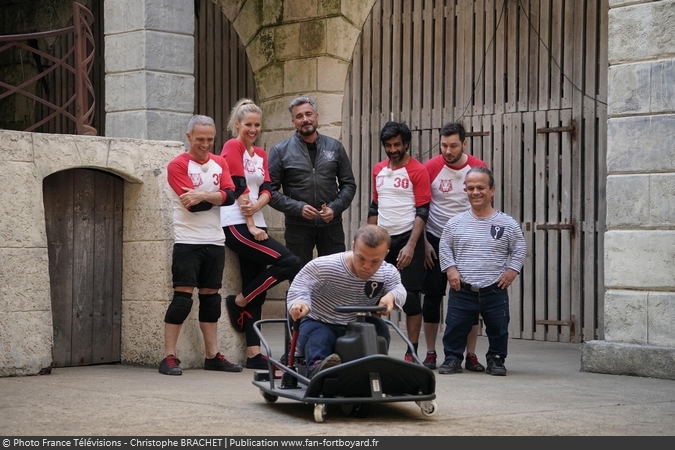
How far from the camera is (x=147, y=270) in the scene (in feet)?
29.1

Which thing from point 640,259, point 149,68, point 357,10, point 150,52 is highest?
point 357,10

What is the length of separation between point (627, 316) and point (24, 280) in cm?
424

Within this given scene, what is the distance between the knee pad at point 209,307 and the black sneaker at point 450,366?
1673mm

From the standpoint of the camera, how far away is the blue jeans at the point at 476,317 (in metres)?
8.46

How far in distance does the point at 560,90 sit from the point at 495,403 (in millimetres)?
4901

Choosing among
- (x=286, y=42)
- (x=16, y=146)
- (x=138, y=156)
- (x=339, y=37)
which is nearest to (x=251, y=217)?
(x=138, y=156)

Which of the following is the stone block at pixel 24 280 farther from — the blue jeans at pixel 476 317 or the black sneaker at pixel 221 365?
the blue jeans at pixel 476 317

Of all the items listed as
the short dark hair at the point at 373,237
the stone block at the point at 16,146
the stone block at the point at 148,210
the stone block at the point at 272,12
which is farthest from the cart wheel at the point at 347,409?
the stone block at the point at 272,12

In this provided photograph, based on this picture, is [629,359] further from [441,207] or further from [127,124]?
[127,124]

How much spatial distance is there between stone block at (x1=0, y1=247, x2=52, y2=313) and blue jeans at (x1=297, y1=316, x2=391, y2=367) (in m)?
2.51

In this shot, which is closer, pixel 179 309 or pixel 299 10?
pixel 179 309

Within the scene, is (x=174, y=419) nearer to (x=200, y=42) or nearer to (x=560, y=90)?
(x=560, y=90)

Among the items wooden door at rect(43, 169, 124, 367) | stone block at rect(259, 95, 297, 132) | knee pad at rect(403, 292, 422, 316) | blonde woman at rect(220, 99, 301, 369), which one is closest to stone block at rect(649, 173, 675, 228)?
knee pad at rect(403, 292, 422, 316)
